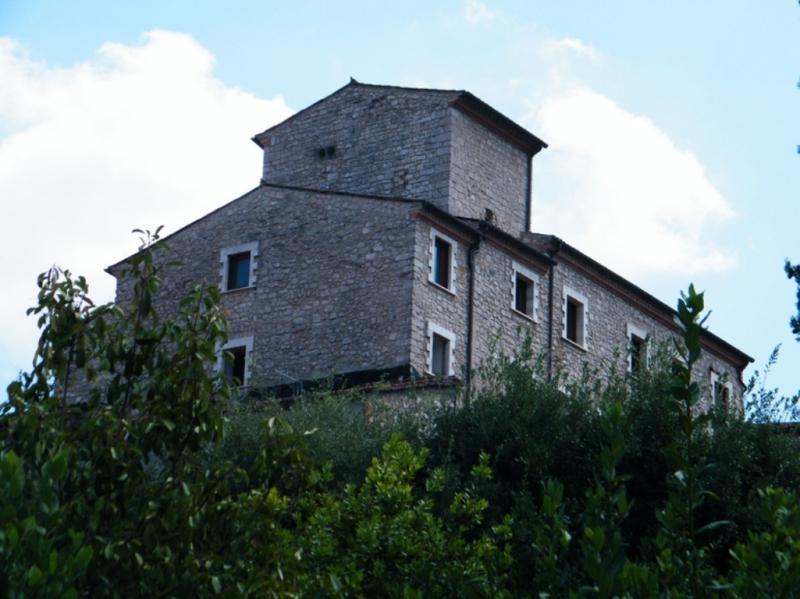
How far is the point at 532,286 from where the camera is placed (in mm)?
34094

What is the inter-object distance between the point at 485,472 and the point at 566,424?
273 inches

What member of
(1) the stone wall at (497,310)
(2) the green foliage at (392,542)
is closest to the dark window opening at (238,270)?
(1) the stone wall at (497,310)

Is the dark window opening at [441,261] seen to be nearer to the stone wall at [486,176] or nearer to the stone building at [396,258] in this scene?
the stone building at [396,258]

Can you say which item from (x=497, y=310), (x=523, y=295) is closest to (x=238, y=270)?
(x=497, y=310)

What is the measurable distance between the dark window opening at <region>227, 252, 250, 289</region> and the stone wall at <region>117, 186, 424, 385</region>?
0.33 m

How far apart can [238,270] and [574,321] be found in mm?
8571

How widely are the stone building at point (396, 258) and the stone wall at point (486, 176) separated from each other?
45 millimetres

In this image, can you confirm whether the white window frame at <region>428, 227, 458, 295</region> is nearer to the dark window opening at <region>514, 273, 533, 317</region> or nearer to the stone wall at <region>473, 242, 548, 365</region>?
the stone wall at <region>473, 242, 548, 365</region>

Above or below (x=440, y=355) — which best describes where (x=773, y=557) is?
below

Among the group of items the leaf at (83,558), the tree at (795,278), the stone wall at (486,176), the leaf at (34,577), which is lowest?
the leaf at (34,577)

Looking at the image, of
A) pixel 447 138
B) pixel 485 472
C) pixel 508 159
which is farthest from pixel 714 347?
pixel 485 472

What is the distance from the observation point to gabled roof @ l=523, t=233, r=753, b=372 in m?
34.7

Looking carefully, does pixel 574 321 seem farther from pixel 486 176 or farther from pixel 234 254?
pixel 234 254

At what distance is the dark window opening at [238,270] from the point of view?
1309 inches
